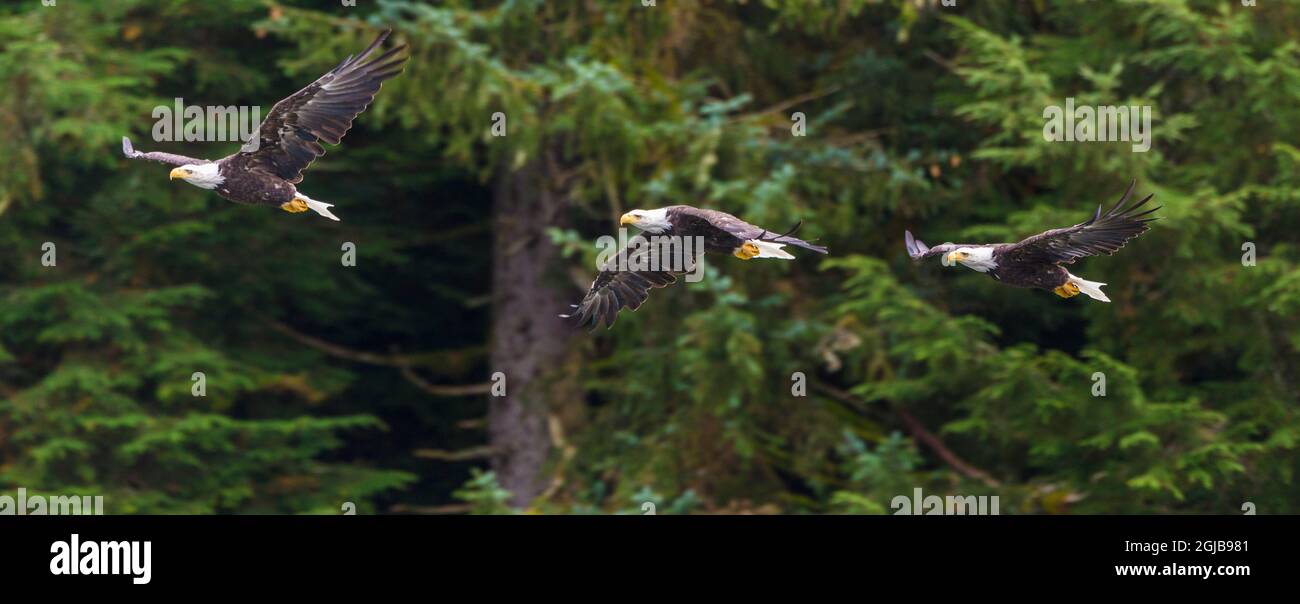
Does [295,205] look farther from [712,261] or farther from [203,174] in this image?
[712,261]

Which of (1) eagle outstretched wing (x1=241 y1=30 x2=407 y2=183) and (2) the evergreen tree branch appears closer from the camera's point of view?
(1) eagle outstretched wing (x1=241 y1=30 x2=407 y2=183)

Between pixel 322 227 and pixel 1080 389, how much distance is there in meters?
6.46

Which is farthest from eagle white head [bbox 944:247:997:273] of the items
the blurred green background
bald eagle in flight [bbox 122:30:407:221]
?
the blurred green background

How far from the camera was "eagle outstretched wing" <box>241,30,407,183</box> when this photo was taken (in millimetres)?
7496

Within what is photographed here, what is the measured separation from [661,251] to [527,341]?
5.29 metres

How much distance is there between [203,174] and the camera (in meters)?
7.47

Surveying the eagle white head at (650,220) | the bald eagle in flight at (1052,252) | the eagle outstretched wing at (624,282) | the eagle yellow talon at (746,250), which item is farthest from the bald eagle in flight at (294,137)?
the bald eagle in flight at (1052,252)

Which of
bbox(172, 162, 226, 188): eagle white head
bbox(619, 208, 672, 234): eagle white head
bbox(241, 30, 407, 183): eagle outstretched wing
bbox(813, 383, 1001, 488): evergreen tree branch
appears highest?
bbox(241, 30, 407, 183): eagle outstretched wing

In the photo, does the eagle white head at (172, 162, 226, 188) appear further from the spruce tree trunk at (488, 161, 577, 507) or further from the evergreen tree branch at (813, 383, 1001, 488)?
the evergreen tree branch at (813, 383, 1001, 488)

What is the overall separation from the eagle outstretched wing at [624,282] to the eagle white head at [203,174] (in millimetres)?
1829

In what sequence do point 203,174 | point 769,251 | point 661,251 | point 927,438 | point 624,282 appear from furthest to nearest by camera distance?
point 927,438
point 624,282
point 661,251
point 769,251
point 203,174

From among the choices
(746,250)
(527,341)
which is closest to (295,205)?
(746,250)

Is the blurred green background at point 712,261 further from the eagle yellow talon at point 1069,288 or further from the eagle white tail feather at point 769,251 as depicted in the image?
the eagle yellow talon at point 1069,288

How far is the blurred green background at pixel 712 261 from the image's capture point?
36.2 feet
